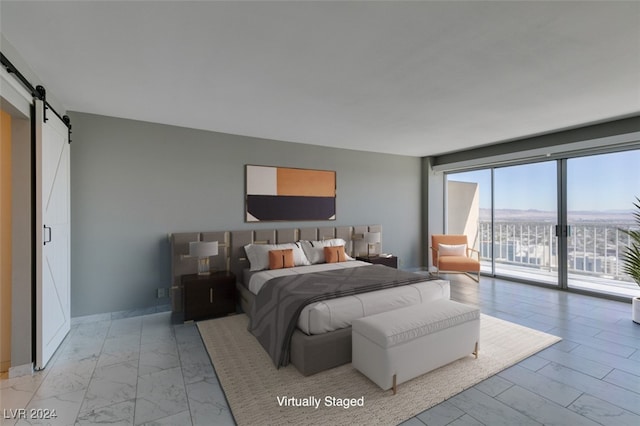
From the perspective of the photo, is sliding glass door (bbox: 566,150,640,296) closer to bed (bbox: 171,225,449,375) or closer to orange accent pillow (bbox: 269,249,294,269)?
bed (bbox: 171,225,449,375)

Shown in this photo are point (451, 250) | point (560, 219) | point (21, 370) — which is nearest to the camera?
point (21, 370)

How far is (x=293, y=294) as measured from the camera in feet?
9.58

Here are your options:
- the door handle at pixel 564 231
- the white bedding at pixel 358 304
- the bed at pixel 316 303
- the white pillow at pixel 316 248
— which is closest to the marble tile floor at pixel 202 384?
the bed at pixel 316 303

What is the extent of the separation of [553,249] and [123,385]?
678cm

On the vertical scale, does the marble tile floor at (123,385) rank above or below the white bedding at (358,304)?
below

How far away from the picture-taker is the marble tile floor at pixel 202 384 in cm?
197

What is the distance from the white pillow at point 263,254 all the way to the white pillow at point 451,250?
10.3ft

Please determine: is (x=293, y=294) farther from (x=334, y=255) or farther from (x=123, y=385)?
(x=334, y=255)

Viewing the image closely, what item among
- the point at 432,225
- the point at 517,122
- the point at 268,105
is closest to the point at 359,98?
the point at 268,105

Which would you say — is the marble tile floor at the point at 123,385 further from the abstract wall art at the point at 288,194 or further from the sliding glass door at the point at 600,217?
the sliding glass door at the point at 600,217

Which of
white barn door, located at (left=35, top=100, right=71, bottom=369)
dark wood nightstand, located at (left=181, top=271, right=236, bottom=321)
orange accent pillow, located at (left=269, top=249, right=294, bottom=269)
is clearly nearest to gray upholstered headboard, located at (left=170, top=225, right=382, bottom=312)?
dark wood nightstand, located at (left=181, top=271, right=236, bottom=321)

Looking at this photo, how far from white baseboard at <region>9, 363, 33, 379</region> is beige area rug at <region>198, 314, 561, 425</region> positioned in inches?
56.7

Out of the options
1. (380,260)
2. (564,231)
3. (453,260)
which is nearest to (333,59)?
(380,260)

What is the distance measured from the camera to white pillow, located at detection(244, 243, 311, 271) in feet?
13.9
